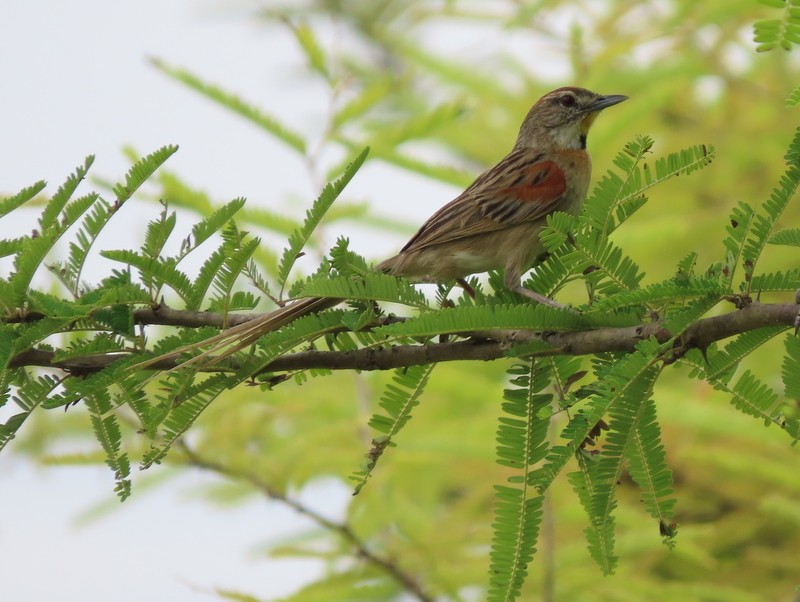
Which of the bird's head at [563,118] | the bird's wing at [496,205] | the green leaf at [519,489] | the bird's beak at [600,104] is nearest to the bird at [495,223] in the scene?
the bird's wing at [496,205]

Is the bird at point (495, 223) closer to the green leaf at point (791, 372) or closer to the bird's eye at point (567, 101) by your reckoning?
the bird's eye at point (567, 101)

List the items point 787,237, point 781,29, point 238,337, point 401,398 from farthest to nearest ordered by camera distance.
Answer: point 401,398
point 238,337
point 787,237
point 781,29

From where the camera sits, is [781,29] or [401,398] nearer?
[781,29]

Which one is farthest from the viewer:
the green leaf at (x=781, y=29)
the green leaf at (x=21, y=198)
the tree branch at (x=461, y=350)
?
the green leaf at (x=21, y=198)

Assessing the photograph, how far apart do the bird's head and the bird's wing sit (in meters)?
0.84

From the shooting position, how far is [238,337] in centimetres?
289

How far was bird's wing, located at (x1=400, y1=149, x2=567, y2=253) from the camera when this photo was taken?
4684 mm

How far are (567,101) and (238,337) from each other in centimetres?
377

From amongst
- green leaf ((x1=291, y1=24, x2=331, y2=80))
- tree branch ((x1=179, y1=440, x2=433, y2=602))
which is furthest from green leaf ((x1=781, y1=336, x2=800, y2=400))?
green leaf ((x1=291, y1=24, x2=331, y2=80))

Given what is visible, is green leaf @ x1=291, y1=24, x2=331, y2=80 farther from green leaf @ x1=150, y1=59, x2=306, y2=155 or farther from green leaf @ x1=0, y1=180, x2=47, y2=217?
green leaf @ x1=0, y1=180, x2=47, y2=217

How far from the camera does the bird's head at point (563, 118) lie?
19.4 feet

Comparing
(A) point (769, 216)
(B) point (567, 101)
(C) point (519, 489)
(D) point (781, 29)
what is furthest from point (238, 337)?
(B) point (567, 101)

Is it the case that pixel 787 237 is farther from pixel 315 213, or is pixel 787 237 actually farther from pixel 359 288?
pixel 315 213

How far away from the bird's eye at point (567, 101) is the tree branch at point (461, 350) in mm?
3623
